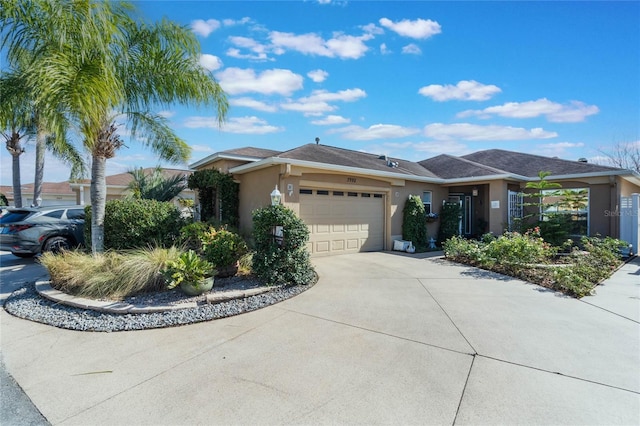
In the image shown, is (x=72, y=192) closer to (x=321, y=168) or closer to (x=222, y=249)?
(x=321, y=168)

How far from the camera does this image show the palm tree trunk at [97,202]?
24.5 ft

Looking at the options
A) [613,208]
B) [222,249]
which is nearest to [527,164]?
[613,208]

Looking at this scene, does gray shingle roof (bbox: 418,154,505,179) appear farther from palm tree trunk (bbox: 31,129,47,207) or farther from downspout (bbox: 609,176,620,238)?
palm tree trunk (bbox: 31,129,47,207)

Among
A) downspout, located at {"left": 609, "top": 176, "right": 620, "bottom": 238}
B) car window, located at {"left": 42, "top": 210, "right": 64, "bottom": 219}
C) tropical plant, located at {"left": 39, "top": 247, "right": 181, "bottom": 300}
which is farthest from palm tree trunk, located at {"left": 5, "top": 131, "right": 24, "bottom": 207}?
downspout, located at {"left": 609, "top": 176, "right": 620, "bottom": 238}

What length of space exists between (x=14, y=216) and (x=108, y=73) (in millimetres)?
6190

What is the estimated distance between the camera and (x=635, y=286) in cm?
677

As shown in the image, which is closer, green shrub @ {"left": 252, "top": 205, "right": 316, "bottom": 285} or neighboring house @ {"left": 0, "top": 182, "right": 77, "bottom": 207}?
green shrub @ {"left": 252, "top": 205, "right": 316, "bottom": 285}

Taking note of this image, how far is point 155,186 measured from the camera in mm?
11867

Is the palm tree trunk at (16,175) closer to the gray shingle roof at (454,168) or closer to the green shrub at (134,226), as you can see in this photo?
the green shrub at (134,226)

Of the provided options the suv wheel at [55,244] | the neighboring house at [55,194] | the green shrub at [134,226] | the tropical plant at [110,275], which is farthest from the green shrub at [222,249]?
the neighboring house at [55,194]

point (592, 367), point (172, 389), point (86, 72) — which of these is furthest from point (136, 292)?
point (592, 367)

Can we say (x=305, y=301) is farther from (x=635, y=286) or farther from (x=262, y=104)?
(x=262, y=104)

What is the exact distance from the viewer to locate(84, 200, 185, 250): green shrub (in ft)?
26.6

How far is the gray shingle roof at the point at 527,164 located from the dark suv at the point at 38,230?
53.8ft
